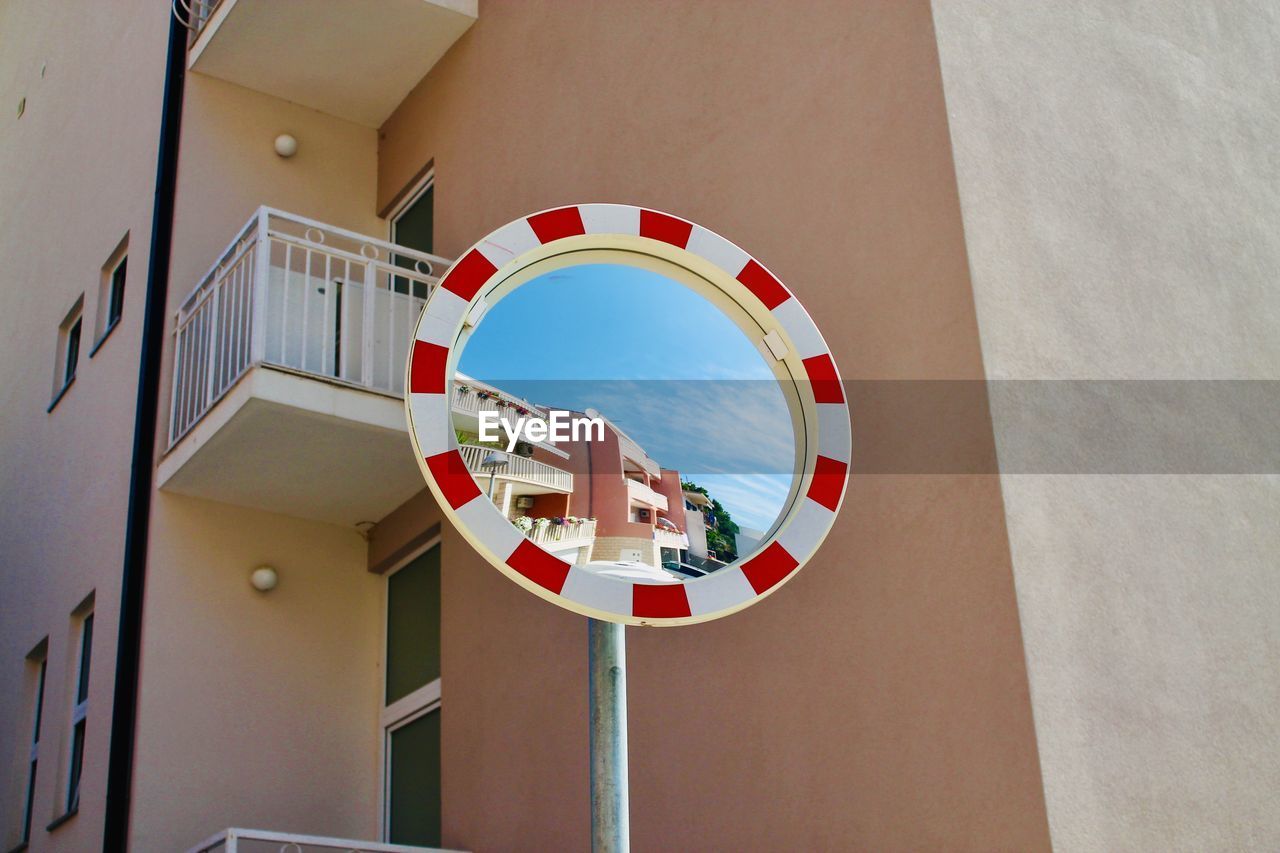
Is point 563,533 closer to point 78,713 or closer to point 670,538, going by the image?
point 670,538

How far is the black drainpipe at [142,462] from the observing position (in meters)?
8.11

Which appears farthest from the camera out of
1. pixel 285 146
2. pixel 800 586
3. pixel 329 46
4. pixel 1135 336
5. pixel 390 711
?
pixel 285 146

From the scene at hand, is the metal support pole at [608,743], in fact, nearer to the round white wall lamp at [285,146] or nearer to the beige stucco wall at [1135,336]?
the beige stucco wall at [1135,336]

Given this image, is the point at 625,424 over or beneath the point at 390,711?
beneath

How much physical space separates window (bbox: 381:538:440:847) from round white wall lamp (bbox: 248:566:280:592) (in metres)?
0.83

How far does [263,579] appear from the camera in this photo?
8922 mm

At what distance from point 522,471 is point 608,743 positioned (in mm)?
571

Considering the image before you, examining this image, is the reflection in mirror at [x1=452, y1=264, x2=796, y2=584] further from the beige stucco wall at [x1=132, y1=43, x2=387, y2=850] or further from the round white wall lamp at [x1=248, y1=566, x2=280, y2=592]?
the round white wall lamp at [x1=248, y1=566, x2=280, y2=592]

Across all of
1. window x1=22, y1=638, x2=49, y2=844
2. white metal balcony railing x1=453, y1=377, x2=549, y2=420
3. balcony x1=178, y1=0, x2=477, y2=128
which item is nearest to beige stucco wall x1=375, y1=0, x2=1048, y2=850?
balcony x1=178, y1=0, x2=477, y2=128

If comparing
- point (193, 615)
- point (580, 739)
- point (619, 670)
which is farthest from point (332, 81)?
point (619, 670)

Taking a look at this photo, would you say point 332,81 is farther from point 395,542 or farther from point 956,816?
point 956,816

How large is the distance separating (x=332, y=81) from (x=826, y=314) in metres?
5.59

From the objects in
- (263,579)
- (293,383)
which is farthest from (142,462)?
(293,383)

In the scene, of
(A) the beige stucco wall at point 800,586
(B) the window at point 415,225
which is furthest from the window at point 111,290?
(A) the beige stucco wall at point 800,586
